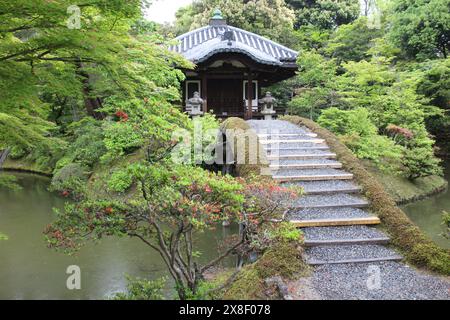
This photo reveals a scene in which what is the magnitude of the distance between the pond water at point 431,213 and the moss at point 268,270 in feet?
15.5

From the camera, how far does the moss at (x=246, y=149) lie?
7.38 meters

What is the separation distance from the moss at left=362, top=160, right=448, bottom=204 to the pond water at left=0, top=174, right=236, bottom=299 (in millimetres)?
5408

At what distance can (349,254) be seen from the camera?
533 centimetres

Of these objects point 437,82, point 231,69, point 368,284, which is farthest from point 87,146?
point 437,82

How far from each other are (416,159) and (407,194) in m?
1.13

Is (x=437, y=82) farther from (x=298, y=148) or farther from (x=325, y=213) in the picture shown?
(x=325, y=213)

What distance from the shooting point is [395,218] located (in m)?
5.97

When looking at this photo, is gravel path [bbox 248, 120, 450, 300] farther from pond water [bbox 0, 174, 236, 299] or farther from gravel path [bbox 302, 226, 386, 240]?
pond water [bbox 0, 174, 236, 299]

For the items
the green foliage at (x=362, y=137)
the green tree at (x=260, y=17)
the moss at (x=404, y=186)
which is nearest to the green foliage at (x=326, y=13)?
the green tree at (x=260, y=17)

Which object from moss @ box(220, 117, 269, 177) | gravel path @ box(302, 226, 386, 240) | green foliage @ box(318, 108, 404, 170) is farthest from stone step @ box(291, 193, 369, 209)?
green foliage @ box(318, 108, 404, 170)

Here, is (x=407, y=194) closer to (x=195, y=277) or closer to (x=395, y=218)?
(x=395, y=218)

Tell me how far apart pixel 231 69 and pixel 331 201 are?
9.48m

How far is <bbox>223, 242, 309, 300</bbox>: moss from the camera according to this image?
14.7ft
